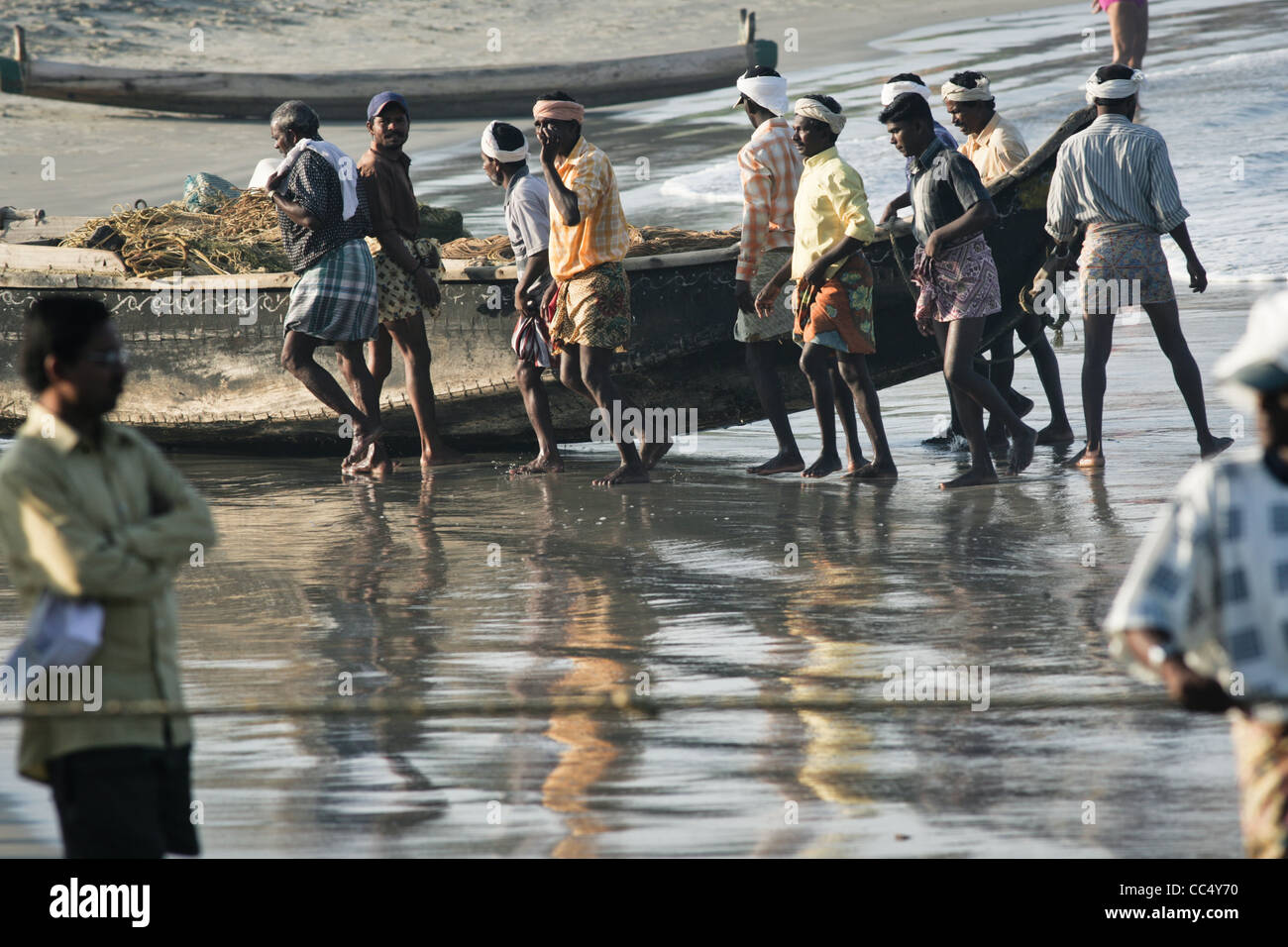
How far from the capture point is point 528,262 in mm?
9016

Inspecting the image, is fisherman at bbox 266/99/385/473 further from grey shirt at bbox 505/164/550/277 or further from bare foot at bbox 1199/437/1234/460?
bare foot at bbox 1199/437/1234/460

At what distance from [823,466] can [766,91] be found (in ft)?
6.37

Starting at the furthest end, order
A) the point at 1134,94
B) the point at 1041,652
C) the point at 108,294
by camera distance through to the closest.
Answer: the point at 108,294
the point at 1134,94
the point at 1041,652

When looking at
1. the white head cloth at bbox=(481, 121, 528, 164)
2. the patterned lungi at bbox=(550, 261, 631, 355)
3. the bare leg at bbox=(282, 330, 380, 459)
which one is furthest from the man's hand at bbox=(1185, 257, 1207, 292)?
the bare leg at bbox=(282, 330, 380, 459)

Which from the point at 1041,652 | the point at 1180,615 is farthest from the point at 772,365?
the point at 1180,615

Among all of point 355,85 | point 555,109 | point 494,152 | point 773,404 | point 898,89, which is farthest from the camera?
point 355,85

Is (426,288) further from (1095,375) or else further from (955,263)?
(1095,375)

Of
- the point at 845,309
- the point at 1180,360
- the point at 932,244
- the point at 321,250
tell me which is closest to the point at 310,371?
the point at 321,250

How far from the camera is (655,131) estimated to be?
2555 cm

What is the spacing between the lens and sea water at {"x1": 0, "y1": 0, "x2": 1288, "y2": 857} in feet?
14.0

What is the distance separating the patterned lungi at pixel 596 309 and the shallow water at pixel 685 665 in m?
0.79
